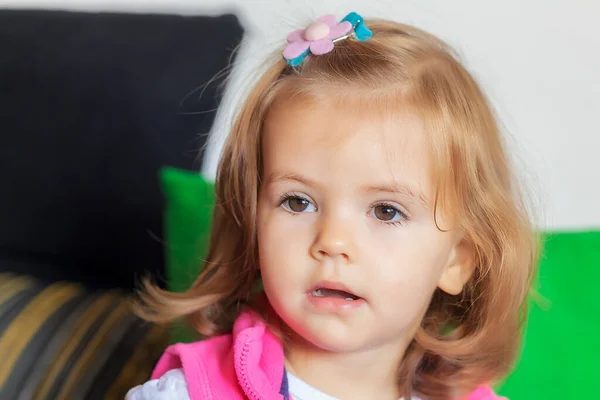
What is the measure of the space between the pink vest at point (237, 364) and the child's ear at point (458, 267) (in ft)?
0.69

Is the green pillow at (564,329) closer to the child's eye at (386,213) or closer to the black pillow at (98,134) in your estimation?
the child's eye at (386,213)

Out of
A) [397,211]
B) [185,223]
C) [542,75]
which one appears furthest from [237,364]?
[542,75]

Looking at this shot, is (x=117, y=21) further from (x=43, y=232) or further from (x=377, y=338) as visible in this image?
(x=377, y=338)

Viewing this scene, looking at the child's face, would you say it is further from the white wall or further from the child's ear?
the white wall

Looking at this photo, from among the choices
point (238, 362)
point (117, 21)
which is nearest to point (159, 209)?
point (117, 21)

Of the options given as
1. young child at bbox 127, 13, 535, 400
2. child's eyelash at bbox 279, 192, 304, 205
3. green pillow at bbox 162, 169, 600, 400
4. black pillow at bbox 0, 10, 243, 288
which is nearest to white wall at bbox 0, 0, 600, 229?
black pillow at bbox 0, 10, 243, 288

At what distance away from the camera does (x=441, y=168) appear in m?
0.79

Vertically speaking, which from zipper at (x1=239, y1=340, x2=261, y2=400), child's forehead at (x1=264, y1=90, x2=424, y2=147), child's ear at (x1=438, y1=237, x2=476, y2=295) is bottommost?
zipper at (x1=239, y1=340, x2=261, y2=400)

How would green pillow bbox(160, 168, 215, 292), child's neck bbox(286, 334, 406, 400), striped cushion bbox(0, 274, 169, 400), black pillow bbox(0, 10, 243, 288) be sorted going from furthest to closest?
black pillow bbox(0, 10, 243, 288)
green pillow bbox(160, 168, 215, 292)
striped cushion bbox(0, 274, 169, 400)
child's neck bbox(286, 334, 406, 400)

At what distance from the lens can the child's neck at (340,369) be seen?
34.3 inches

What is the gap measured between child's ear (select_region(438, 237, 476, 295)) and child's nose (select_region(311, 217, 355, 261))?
170 mm

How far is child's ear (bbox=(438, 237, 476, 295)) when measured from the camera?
0.87 m

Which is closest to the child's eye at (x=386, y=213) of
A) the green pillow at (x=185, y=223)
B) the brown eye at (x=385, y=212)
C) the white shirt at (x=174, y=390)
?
the brown eye at (x=385, y=212)

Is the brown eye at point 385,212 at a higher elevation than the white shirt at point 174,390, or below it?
higher
